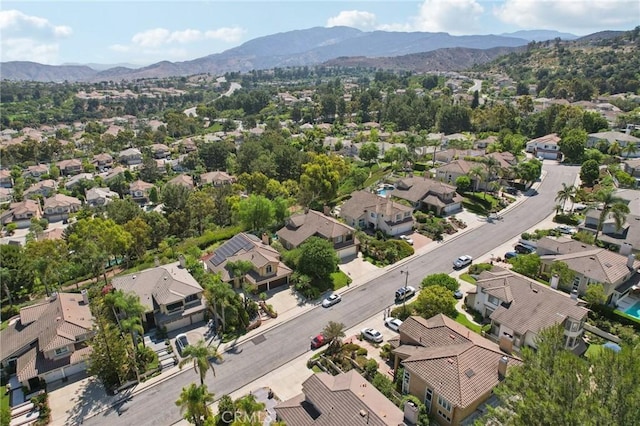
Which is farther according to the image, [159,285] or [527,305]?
[159,285]

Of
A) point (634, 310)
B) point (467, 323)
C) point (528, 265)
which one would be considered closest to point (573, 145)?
point (528, 265)

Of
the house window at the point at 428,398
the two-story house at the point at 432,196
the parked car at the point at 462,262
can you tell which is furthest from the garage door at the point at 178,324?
the two-story house at the point at 432,196

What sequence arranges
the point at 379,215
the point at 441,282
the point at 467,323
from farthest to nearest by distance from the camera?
1. the point at 379,215
2. the point at 441,282
3. the point at 467,323

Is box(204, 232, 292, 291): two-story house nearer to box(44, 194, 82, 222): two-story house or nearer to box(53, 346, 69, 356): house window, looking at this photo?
box(53, 346, 69, 356): house window

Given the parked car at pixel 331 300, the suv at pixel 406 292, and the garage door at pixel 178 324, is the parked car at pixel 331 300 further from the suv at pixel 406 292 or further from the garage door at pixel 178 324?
the garage door at pixel 178 324

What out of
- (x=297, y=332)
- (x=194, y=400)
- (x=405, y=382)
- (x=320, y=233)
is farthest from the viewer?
(x=320, y=233)

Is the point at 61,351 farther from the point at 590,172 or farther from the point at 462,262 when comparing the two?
the point at 590,172

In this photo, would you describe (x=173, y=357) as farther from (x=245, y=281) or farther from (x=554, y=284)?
(x=554, y=284)
